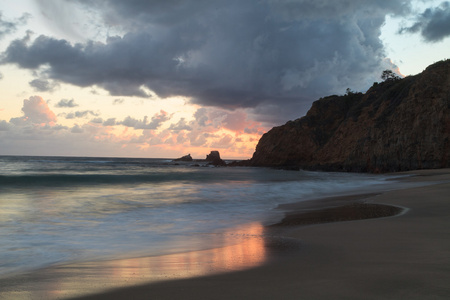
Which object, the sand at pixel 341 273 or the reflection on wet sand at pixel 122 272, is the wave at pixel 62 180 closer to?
the reflection on wet sand at pixel 122 272

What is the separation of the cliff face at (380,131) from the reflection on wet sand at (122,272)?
2904 centimetres

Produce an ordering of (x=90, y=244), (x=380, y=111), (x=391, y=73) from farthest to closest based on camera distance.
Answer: (x=391, y=73) < (x=380, y=111) < (x=90, y=244)

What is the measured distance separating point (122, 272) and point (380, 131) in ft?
116

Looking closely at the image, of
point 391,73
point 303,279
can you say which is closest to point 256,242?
point 303,279

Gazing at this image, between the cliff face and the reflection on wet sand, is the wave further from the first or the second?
the reflection on wet sand

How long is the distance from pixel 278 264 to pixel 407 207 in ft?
21.3

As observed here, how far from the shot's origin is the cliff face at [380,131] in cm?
2847

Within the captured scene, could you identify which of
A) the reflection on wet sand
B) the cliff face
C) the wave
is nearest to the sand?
the reflection on wet sand

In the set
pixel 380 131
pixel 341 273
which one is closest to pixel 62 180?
pixel 341 273

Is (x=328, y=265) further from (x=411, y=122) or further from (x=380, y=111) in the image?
(x=380, y=111)

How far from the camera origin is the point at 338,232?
6059 mm

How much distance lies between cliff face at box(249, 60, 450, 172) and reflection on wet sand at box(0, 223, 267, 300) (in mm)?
29040

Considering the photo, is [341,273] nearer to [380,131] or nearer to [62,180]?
[62,180]

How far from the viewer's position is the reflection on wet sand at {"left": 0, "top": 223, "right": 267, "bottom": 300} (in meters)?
3.51
